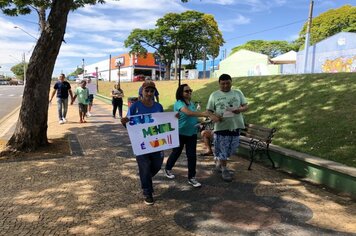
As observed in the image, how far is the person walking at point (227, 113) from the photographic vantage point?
542cm

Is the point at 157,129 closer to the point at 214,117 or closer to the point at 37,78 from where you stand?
the point at 214,117

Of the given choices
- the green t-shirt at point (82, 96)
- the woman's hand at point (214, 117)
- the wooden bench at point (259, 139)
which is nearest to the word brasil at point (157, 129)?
the woman's hand at point (214, 117)

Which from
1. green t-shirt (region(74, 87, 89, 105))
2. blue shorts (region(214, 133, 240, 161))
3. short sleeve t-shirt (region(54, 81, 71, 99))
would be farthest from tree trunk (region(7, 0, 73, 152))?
green t-shirt (region(74, 87, 89, 105))

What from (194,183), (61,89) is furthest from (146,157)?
(61,89)

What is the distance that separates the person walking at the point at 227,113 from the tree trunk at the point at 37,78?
3.96m

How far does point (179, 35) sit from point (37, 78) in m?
48.4

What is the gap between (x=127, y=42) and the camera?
5788 cm

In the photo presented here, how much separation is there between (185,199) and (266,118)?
5.23m

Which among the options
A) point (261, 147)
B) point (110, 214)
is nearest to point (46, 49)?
point (110, 214)

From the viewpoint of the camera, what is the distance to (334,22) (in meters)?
52.1

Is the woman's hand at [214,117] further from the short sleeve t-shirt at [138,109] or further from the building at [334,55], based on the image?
the building at [334,55]

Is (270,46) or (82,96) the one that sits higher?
(270,46)

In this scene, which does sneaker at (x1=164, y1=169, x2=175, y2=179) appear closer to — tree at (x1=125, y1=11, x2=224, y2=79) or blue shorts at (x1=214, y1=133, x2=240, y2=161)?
blue shorts at (x1=214, y1=133, x2=240, y2=161)

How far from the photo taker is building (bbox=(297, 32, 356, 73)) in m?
27.3
